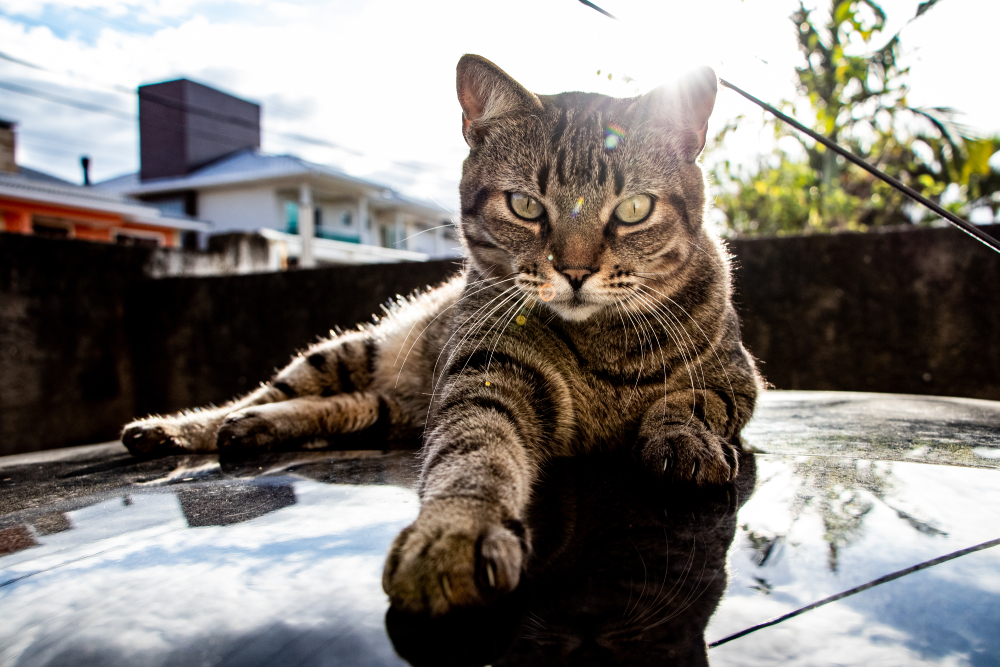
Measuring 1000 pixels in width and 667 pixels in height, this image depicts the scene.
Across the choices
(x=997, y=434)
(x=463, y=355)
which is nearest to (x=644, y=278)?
(x=463, y=355)

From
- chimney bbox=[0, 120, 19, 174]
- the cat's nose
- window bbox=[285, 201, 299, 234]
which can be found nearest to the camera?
the cat's nose

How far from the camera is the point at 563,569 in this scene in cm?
99

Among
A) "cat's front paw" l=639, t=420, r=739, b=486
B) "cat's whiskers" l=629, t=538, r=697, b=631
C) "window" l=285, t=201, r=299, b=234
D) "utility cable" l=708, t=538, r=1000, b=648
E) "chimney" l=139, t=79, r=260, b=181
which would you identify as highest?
"chimney" l=139, t=79, r=260, b=181

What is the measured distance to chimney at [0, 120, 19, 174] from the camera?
14.4m

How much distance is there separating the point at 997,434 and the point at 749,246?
2.44m

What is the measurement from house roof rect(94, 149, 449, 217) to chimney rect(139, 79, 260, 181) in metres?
0.35

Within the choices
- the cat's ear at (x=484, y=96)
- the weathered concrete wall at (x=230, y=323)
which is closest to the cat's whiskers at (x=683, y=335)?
the cat's ear at (x=484, y=96)

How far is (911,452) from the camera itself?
1645 mm

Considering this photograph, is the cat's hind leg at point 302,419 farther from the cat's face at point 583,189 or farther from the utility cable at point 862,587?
the utility cable at point 862,587

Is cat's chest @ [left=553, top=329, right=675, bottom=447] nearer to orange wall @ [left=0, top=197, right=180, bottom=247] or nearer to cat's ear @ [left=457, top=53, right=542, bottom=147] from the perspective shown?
cat's ear @ [left=457, top=53, right=542, bottom=147]

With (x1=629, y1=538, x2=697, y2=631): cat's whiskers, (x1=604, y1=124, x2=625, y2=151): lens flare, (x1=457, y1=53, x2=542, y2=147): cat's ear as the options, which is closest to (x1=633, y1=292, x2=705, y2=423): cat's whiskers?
(x1=604, y1=124, x2=625, y2=151): lens flare

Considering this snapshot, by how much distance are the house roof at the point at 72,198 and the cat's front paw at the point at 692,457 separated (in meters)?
14.8

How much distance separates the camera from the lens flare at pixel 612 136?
6.05ft

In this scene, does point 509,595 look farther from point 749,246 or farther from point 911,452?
point 749,246
